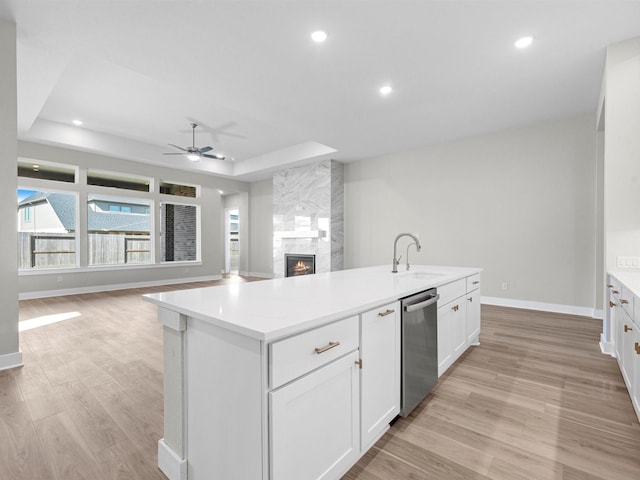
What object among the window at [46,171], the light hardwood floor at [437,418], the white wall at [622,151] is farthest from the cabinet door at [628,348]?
the window at [46,171]

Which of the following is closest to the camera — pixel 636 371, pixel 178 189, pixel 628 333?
pixel 636 371

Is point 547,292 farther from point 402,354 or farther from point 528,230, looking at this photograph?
point 402,354

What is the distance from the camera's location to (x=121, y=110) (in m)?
4.93

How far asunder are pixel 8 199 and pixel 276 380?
3.12 m

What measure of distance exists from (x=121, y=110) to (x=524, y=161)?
6477mm

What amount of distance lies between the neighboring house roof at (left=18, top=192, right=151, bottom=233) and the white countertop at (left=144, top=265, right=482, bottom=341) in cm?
645

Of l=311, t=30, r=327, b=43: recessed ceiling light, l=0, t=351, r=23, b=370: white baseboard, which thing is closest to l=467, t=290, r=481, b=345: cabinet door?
l=311, t=30, r=327, b=43: recessed ceiling light

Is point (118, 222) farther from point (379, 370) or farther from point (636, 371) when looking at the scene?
point (636, 371)

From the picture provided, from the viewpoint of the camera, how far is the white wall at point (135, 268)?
5.82 meters

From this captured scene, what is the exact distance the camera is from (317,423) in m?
1.18

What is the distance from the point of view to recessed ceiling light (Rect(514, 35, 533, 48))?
8.94 ft

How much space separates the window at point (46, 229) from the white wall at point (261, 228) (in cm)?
427

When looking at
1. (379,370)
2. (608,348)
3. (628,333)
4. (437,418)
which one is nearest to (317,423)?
(379,370)

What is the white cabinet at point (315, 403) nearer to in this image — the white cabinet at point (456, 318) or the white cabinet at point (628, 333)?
the white cabinet at point (456, 318)
